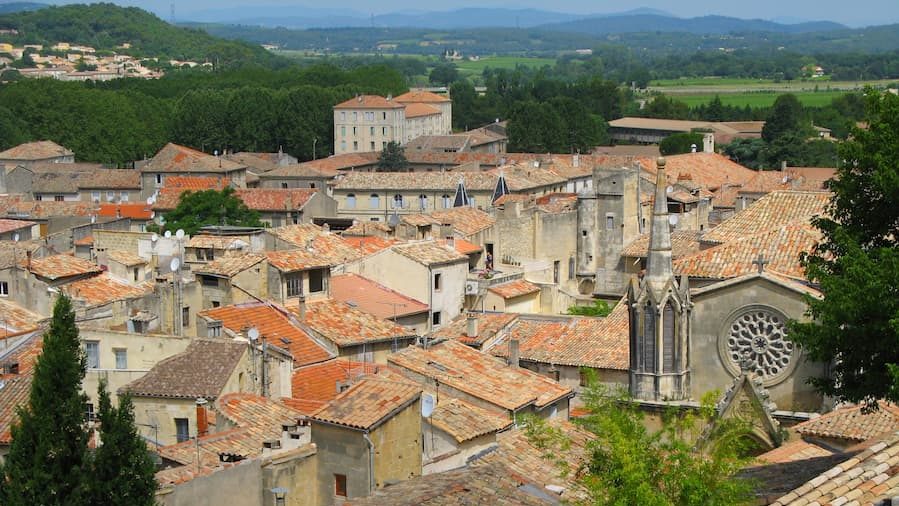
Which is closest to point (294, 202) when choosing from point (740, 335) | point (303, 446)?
point (740, 335)

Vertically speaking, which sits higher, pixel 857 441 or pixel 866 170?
pixel 866 170

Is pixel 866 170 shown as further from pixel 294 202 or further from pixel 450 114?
pixel 450 114

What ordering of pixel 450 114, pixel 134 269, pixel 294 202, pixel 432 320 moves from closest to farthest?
pixel 432 320 < pixel 134 269 < pixel 294 202 < pixel 450 114

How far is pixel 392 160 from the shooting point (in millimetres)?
121375

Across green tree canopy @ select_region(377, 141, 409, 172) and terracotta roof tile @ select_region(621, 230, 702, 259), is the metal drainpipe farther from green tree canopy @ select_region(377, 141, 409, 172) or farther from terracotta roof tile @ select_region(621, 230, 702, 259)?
green tree canopy @ select_region(377, 141, 409, 172)

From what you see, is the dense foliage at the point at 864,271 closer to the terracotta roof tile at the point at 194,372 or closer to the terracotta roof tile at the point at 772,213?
the terracotta roof tile at the point at 194,372

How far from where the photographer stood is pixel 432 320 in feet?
153

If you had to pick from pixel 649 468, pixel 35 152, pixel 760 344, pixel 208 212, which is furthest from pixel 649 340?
pixel 35 152

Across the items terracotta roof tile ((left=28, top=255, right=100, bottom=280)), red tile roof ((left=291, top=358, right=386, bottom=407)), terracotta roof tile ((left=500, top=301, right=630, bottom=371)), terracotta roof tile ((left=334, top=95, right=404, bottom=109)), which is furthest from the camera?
terracotta roof tile ((left=334, top=95, right=404, bottom=109))

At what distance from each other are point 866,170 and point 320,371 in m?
16.2

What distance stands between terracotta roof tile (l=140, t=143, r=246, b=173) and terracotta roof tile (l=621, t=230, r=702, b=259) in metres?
46.5

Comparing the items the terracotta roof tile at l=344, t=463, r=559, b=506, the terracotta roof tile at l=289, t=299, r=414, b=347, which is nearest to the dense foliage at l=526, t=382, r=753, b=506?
the terracotta roof tile at l=344, t=463, r=559, b=506

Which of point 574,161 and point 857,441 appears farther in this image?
point 574,161

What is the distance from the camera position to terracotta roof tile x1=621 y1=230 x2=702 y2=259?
166ft
